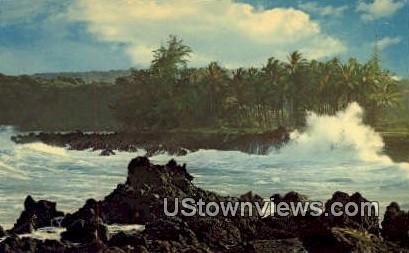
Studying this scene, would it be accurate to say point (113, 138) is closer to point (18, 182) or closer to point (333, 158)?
point (18, 182)

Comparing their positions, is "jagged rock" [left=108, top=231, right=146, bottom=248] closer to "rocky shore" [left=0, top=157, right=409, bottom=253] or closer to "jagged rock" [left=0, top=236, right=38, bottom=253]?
"rocky shore" [left=0, top=157, right=409, bottom=253]

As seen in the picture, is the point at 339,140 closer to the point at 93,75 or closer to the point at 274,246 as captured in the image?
the point at 274,246

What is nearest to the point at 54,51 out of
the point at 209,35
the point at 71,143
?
the point at 71,143

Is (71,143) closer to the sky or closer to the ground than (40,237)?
closer to the sky

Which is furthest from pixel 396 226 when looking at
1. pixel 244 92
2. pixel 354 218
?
pixel 244 92

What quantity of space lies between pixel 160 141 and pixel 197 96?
73cm

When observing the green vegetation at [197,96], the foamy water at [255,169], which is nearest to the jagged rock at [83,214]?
the foamy water at [255,169]

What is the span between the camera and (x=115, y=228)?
10.4 metres

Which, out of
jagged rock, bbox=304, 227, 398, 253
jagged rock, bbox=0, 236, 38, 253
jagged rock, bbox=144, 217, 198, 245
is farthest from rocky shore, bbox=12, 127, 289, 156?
jagged rock, bbox=304, 227, 398, 253

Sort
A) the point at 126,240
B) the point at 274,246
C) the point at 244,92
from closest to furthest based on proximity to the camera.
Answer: the point at 126,240, the point at 274,246, the point at 244,92

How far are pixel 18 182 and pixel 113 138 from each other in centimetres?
123

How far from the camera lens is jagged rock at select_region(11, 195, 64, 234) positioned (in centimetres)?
1033

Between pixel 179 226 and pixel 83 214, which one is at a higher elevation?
pixel 83 214

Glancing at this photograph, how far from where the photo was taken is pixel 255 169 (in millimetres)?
11672
